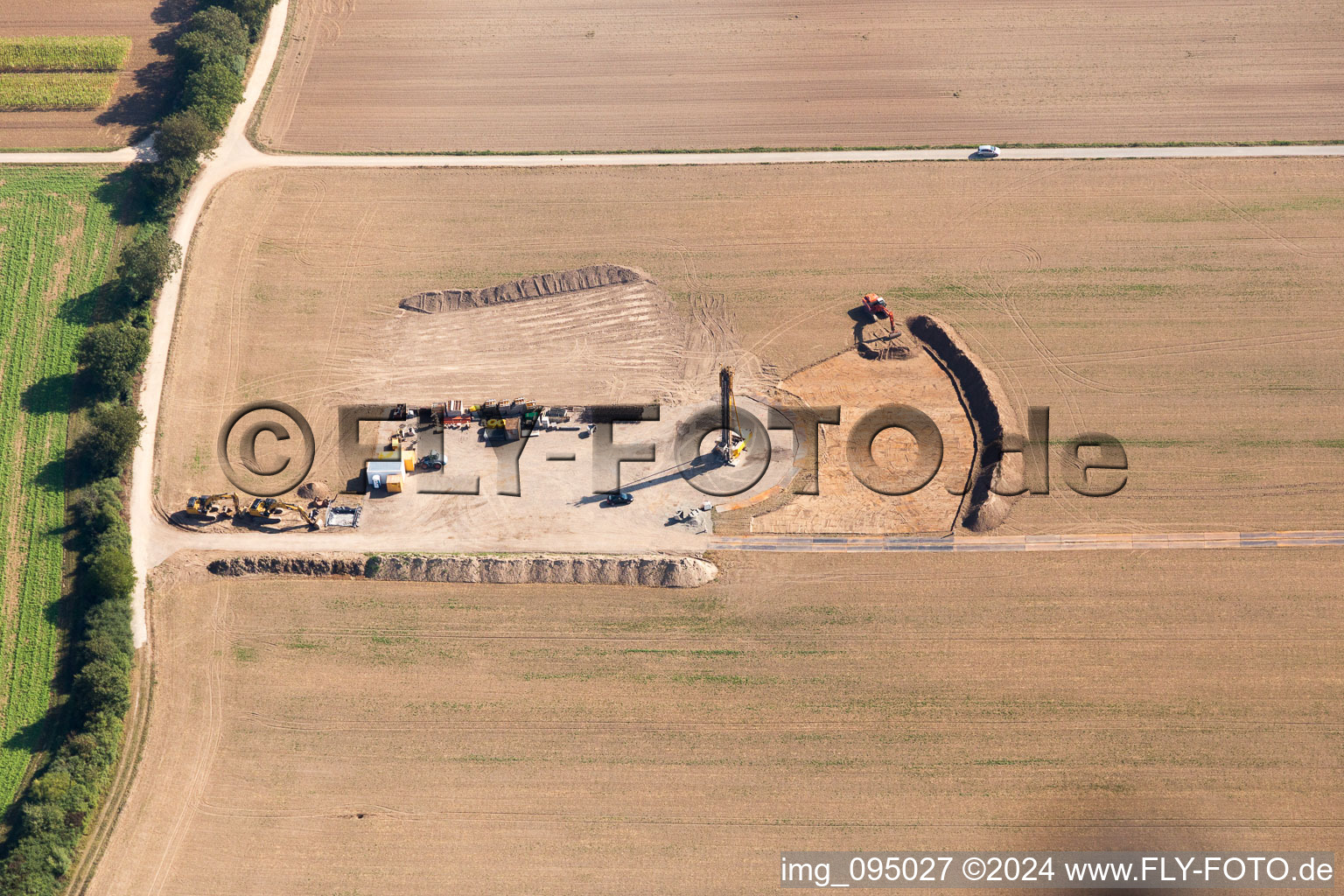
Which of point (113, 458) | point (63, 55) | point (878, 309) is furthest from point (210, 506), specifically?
point (878, 309)

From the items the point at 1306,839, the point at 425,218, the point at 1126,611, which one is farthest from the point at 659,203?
the point at 1306,839

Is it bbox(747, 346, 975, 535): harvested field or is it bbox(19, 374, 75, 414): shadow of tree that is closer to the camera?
bbox(747, 346, 975, 535): harvested field

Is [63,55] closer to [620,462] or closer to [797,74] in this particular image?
[620,462]

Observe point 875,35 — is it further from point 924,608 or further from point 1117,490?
point 924,608

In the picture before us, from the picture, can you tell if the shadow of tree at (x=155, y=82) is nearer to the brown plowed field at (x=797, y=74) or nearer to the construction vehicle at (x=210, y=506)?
the brown plowed field at (x=797, y=74)

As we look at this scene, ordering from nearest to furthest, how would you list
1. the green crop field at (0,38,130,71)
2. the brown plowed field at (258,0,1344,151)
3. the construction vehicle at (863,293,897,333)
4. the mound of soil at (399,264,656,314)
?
the construction vehicle at (863,293,897,333) → the mound of soil at (399,264,656,314) → the brown plowed field at (258,0,1344,151) → the green crop field at (0,38,130,71)

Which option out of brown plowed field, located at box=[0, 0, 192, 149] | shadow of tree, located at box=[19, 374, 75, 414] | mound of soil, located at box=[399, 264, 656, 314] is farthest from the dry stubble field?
brown plowed field, located at box=[0, 0, 192, 149]

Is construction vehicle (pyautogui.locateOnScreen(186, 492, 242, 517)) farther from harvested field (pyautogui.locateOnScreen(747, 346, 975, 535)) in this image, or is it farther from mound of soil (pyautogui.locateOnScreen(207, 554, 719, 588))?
harvested field (pyautogui.locateOnScreen(747, 346, 975, 535))

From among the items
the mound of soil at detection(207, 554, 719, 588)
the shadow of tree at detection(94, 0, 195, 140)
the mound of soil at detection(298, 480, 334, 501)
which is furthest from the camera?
the shadow of tree at detection(94, 0, 195, 140)
